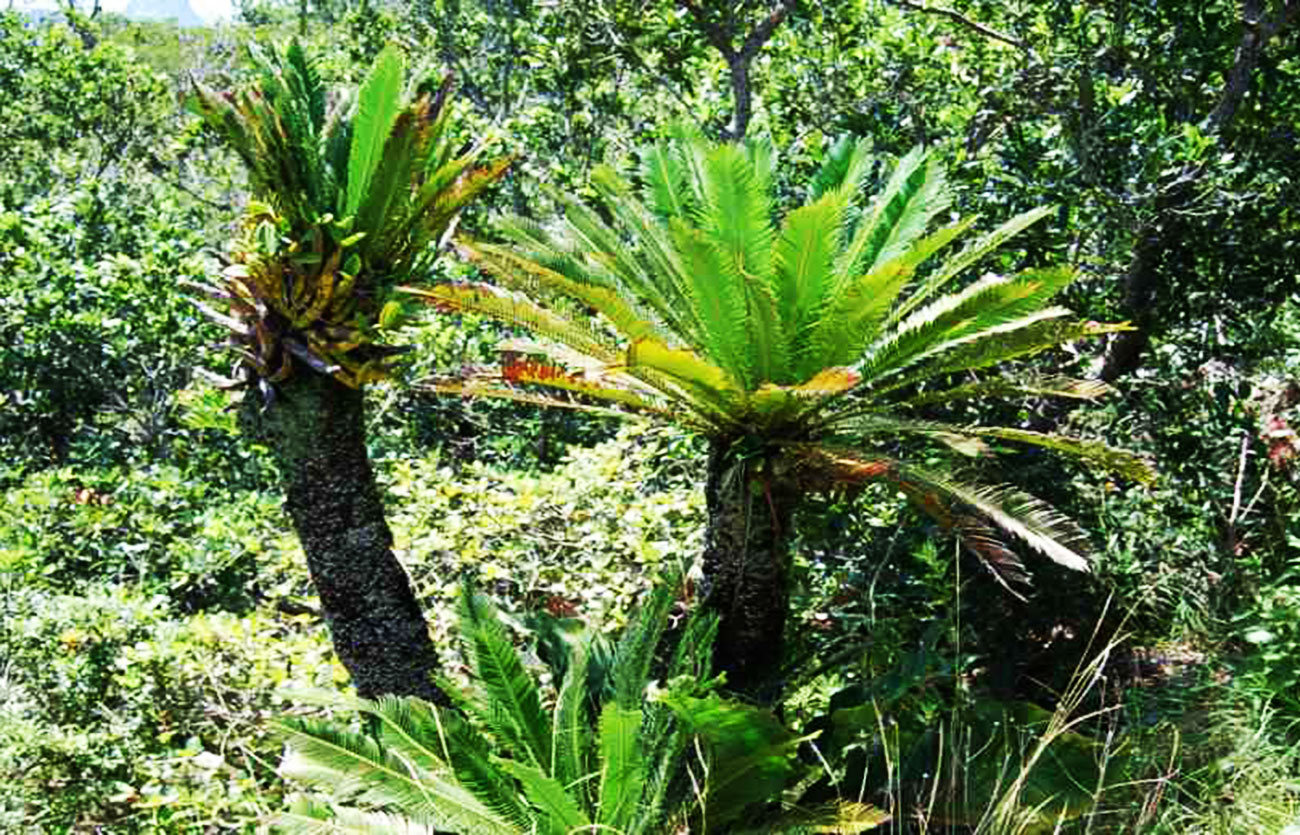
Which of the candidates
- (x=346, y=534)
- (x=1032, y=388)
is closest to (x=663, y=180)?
(x=1032, y=388)

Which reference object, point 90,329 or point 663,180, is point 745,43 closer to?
point 663,180

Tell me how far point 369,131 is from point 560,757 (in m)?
2.16

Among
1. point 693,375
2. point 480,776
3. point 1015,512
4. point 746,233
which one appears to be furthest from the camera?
point 746,233

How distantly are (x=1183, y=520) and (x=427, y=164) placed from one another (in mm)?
3898

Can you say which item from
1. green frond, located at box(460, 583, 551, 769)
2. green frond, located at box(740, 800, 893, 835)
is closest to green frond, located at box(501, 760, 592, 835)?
green frond, located at box(460, 583, 551, 769)

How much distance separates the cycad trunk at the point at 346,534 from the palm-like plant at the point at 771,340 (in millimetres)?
454

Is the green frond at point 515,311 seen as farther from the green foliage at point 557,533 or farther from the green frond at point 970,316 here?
the green foliage at point 557,533

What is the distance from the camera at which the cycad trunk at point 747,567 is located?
3969 mm

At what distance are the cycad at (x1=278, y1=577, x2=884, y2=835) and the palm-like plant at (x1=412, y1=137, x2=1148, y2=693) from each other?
48 cm

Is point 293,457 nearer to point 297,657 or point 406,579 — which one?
point 406,579

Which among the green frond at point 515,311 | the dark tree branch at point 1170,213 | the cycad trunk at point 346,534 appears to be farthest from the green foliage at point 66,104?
the dark tree branch at point 1170,213

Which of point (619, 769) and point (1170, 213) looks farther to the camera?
point (1170, 213)

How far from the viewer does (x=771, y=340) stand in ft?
12.3

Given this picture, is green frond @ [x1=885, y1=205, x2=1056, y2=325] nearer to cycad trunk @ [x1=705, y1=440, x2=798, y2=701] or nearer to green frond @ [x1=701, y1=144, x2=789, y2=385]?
green frond @ [x1=701, y1=144, x2=789, y2=385]
